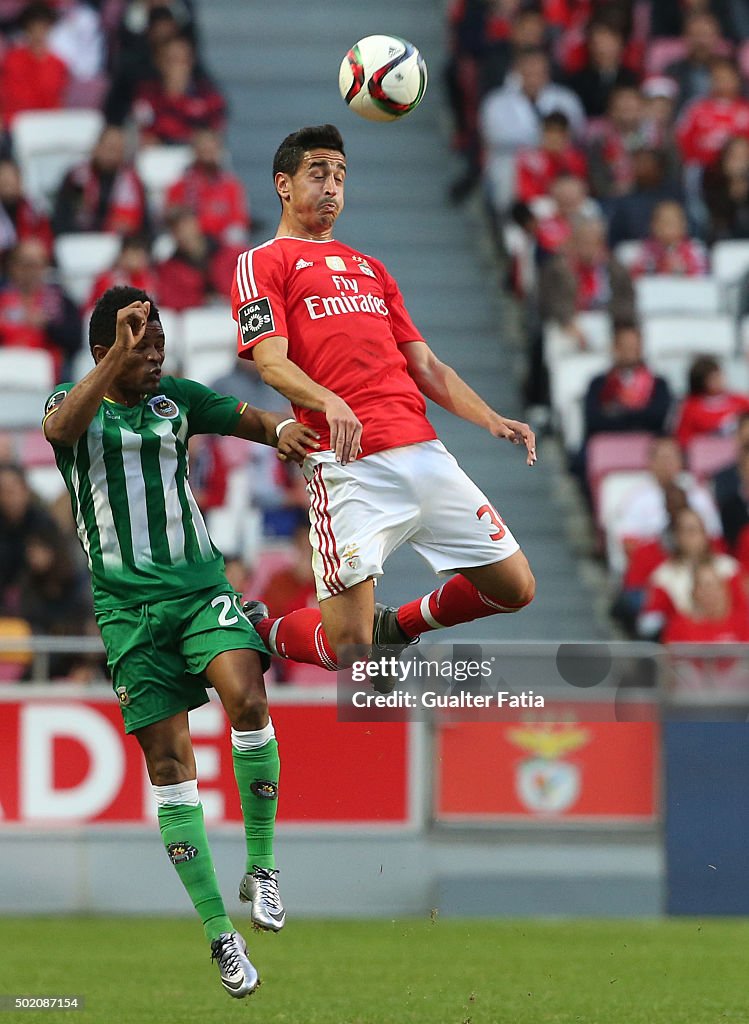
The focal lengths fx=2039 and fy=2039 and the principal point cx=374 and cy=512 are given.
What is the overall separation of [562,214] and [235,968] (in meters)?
8.93

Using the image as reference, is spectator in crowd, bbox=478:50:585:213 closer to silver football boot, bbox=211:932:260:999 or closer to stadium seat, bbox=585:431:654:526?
stadium seat, bbox=585:431:654:526

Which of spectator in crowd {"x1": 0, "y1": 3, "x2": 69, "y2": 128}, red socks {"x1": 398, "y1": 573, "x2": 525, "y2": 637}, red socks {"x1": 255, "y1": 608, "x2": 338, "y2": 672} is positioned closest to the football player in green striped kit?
red socks {"x1": 255, "y1": 608, "x2": 338, "y2": 672}

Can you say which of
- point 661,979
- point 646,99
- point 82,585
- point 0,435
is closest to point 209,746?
point 82,585

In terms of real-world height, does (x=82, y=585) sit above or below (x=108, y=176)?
below

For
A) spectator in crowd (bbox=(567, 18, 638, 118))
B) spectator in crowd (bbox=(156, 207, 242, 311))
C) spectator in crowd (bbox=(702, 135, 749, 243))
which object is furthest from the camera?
spectator in crowd (bbox=(567, 18, 638, 118))

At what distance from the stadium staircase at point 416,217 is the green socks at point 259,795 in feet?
18.4

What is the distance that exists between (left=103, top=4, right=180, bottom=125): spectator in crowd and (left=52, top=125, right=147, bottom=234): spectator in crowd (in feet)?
1.98

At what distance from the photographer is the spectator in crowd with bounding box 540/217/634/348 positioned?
14000 millimetres

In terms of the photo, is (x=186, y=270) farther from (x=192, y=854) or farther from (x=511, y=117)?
(x=192, y=854)

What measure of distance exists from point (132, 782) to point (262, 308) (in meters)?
4.61

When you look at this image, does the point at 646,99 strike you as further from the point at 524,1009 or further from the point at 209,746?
the point at 524,1009

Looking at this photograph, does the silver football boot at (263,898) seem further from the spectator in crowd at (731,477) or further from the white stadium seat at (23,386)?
the white stadium seat at (23,386)

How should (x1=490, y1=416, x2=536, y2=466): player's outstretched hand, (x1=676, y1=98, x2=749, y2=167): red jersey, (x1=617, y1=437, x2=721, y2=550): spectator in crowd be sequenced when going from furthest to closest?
(x1=676, y1=98, x2=749, y2=167): red jersey → (x1=617, y1=437, x2=721, y2=550): spectator in crowd → (x1=490, y1=416, x2=536, y2=466): player's outstretched hand

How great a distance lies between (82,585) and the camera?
12031 millimetres
